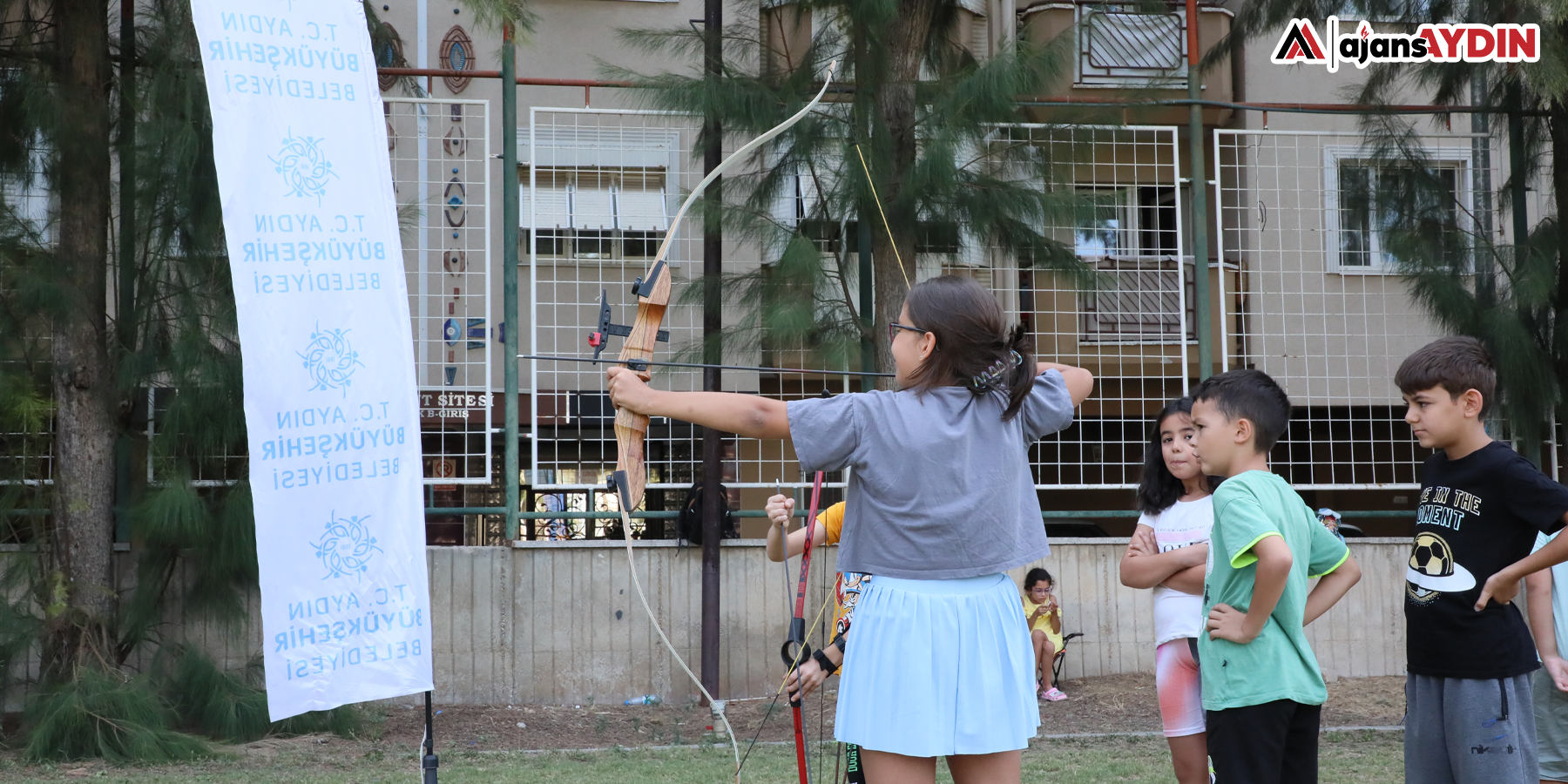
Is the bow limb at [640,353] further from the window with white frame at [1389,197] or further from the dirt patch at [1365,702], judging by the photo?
the window with white frame at [1389,197]

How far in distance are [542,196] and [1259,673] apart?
6978 millimetres

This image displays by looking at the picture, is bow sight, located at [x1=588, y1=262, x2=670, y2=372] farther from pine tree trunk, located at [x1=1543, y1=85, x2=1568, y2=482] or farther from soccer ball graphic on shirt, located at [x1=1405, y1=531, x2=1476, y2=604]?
pine tree trunk, located at [x1=1543, y1=85, x2=1568, y2=482]

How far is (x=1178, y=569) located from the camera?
3.26 metres

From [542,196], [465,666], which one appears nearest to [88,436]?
[465,666]

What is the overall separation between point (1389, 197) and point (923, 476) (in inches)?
257

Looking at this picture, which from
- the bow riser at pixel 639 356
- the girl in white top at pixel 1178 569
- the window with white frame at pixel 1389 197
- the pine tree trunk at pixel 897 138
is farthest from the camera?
the window with white frame at pixel 1389 197

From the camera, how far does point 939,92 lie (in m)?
6.42

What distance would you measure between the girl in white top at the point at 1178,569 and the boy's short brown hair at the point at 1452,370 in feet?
1.96

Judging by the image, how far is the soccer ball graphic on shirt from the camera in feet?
9.64

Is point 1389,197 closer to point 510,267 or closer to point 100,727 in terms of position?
point 510,267

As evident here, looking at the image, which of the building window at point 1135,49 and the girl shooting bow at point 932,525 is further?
the building window at point 1135,49

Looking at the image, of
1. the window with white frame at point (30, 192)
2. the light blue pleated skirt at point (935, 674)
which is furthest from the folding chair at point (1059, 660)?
the window with white frame at point (30, 192)

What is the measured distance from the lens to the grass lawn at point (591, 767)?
4.98 m

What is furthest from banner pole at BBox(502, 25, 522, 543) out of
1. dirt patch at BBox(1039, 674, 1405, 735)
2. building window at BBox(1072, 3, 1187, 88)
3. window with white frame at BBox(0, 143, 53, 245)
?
building window at BBox(1072, 3, 1187, 88)
